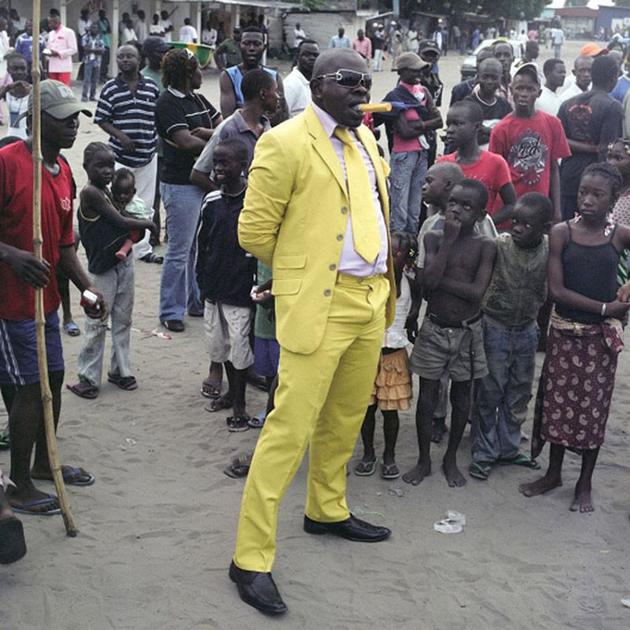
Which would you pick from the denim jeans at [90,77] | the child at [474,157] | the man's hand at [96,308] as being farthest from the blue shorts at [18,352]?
the denim jeans at [90,77]

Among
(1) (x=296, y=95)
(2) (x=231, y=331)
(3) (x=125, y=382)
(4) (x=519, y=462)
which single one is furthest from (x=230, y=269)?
(1) (x=296, y=95)

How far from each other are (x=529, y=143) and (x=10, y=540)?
4.35 m

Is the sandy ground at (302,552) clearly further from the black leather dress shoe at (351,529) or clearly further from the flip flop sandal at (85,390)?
the flip flop sandal at (85,390)

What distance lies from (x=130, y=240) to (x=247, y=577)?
270 centimetres

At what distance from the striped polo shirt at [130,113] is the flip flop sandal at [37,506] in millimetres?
4285

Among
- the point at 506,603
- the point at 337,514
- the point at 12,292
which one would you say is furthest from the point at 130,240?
the point at 506,603

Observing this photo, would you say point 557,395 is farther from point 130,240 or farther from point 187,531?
point 130,240

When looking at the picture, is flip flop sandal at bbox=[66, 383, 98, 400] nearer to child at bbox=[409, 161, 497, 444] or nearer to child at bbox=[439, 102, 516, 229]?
child at bbox=[409, 161, 497, 444]

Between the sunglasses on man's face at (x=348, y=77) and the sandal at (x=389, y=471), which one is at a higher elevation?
the sunglasses on man's face at (x=348, y=77)

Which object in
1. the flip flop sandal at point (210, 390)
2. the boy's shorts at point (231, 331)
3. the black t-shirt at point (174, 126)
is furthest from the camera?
the black t-shirt at point (174, 126)

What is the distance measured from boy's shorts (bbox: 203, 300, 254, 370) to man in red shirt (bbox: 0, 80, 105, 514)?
1206 millimetres

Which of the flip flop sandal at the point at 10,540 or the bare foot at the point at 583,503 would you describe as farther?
the bare foot at the point at 583,503

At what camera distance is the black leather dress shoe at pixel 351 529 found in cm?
431

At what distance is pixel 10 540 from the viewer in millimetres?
3494
